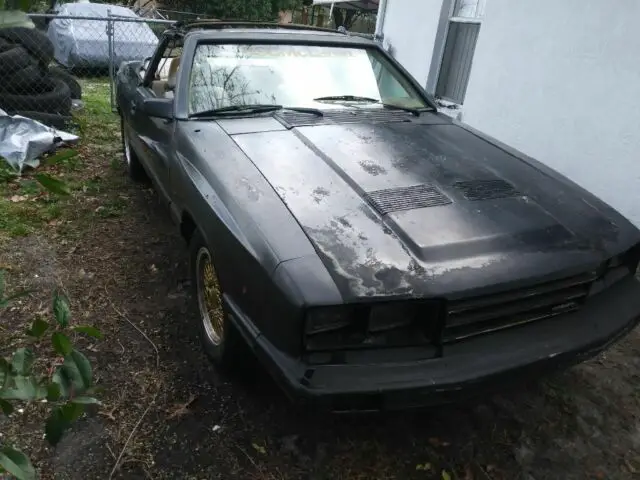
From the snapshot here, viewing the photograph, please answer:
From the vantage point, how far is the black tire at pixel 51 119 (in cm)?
588

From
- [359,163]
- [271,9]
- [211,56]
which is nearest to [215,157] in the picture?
[359,163]

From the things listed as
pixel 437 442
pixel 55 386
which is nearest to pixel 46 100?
pixel 437 442

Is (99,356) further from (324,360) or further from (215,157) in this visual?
(324,360)

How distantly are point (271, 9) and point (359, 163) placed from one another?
2083cm

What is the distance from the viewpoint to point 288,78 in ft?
11.3

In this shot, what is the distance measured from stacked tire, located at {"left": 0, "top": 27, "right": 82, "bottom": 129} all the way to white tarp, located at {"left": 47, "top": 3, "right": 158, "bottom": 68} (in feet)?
13.1

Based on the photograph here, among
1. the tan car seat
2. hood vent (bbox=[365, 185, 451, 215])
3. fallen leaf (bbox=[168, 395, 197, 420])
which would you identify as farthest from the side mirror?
fallen leaf (bbox=[168, 395, 197, 420])

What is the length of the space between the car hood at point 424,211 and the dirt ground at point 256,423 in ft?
1.85

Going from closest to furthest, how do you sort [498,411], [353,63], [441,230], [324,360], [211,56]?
[324,360]
[441,230]
[498,411]
[211,56]
[353,63]

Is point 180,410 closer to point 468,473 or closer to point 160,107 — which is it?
point 468,473

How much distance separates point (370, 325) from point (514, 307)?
2.07 ft

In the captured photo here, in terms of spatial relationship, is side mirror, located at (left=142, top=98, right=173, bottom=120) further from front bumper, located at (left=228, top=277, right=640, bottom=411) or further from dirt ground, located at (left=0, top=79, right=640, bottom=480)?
front bumper, located at (left=228, top=277, right=640, bottom=411)

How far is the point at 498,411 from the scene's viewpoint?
8.64ft

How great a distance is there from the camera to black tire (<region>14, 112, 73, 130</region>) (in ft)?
19.3
